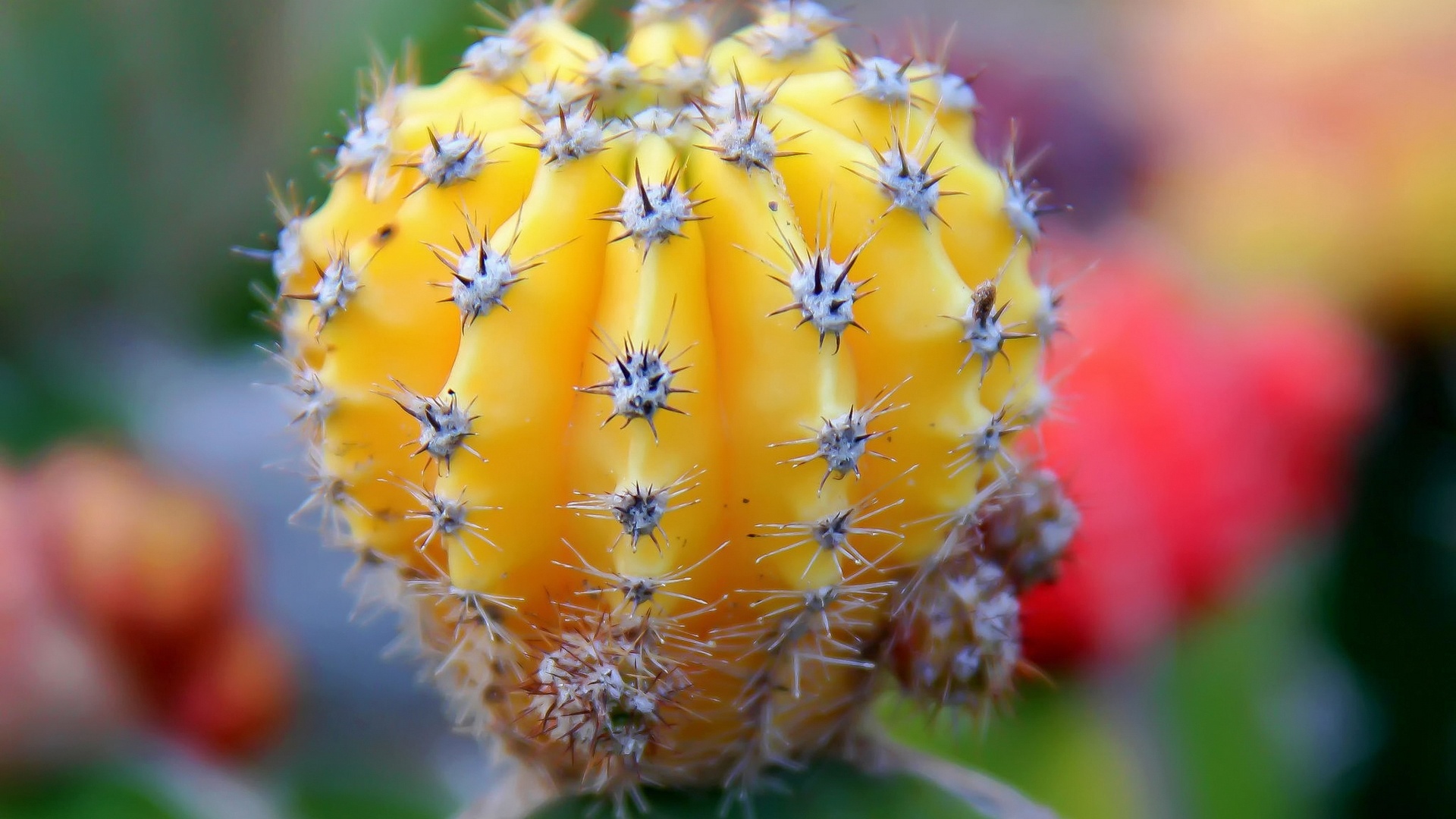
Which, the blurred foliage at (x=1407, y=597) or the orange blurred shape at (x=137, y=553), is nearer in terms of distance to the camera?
the orange blurred shape at (x=137, y=553)

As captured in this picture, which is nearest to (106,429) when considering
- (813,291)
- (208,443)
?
(208,443)

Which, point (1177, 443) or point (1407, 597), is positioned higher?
point (1177, 443)

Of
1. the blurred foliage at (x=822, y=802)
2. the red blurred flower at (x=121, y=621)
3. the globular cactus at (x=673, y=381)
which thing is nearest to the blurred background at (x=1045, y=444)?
the red blurred flower at (x=121, y=621)

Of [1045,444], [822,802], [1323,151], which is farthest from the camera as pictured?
[1323,151]

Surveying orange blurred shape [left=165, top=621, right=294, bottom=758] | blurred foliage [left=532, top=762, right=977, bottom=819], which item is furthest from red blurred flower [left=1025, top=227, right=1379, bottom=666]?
orange blurred shape [left=165, top=621, right=294, bottom=758]

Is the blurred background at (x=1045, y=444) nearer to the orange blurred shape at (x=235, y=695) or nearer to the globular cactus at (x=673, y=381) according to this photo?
the orange blurred shape at (x=235, y=695)

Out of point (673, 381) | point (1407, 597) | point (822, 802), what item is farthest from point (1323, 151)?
point (673, 381)

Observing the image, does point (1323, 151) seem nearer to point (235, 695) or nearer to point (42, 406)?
point (235, 695)

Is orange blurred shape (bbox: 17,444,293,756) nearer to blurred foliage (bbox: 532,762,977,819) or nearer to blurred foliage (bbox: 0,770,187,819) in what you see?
blurred foliage (bbox: 0,770,187,819)
